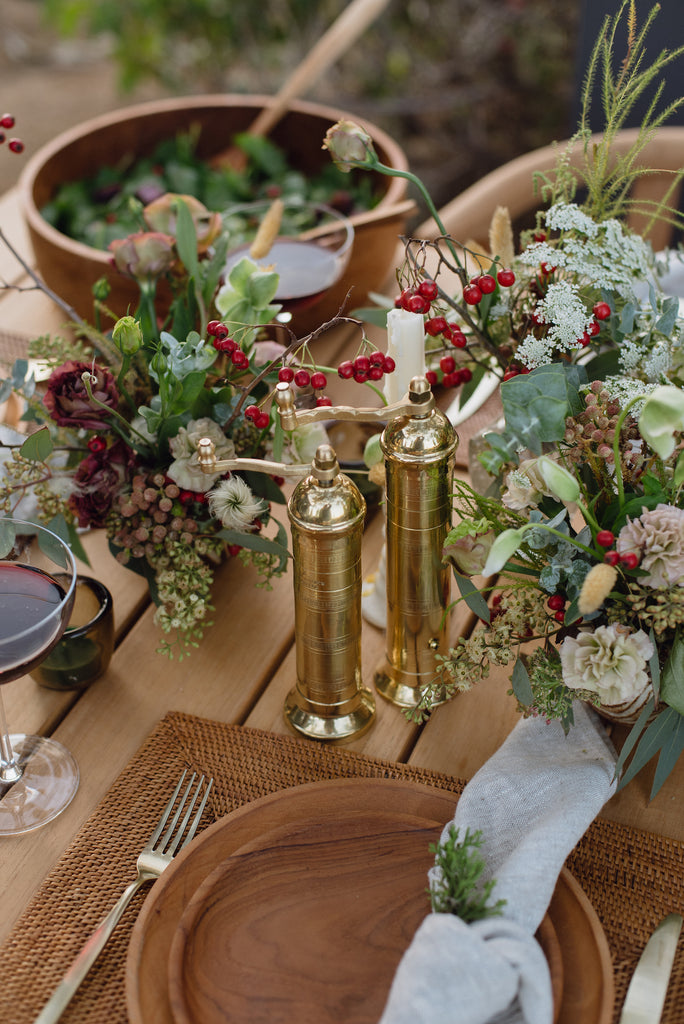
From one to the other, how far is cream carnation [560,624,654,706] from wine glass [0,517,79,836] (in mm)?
382

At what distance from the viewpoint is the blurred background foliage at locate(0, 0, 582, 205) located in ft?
11.0

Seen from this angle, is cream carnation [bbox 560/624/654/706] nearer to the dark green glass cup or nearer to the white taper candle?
the white taper candle

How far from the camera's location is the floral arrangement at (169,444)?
0.84m

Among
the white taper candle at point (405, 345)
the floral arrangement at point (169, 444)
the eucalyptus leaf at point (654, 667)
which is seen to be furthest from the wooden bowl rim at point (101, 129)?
the eucalyptus leaf at point (654, 667)

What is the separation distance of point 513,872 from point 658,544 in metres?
0.25

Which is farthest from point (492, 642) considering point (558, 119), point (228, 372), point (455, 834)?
point (558, 119)

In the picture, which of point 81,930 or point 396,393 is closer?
point 81,930

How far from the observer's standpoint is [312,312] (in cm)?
123

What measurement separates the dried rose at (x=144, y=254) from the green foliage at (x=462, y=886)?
2.10ft

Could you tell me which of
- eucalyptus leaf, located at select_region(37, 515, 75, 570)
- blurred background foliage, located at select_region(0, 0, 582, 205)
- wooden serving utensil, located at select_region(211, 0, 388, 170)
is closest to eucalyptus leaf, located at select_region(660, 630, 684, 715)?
eucalyptus leaf, located at select_region(37, 515, 75, 570)

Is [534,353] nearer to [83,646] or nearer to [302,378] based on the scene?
[302,378]

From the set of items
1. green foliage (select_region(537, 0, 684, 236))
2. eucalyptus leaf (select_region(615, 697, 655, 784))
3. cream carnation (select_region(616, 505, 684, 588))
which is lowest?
eucalyptus leaf (select_region(615, 697, 655, 784))

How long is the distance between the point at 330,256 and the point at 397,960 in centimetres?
82

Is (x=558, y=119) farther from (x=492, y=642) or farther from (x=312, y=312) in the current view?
(x=492, y=642)
